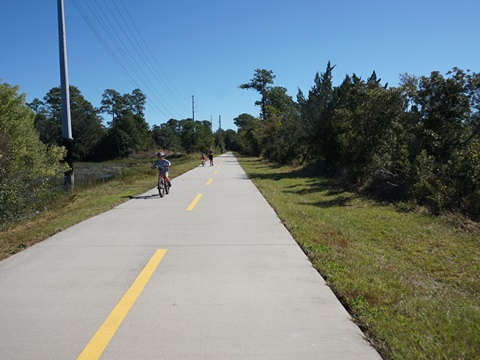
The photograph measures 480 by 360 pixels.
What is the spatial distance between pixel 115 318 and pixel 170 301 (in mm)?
647

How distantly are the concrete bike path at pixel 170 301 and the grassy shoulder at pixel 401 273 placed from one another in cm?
30

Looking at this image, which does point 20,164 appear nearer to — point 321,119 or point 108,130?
point 321,119

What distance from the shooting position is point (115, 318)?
3744mm

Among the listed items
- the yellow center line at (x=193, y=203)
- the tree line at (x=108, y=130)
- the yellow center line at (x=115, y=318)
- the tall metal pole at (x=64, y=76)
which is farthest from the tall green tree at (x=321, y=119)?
the tree line at (x=108, y=130)

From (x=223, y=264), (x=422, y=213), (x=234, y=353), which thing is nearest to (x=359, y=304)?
(x=234, y=353)

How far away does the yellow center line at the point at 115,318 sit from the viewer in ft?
10.3

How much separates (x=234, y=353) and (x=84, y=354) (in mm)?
1277

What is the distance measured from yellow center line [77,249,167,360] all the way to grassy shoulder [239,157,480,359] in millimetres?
2429

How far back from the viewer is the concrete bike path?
320 cm

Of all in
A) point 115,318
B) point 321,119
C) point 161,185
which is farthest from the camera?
point 321,119

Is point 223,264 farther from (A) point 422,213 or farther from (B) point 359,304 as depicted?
(A) point 422,213

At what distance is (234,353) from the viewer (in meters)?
3.09

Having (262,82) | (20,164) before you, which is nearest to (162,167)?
(20,164)

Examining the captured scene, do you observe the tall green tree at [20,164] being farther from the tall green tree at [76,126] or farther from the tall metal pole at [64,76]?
the tall green tree at [76,126]
